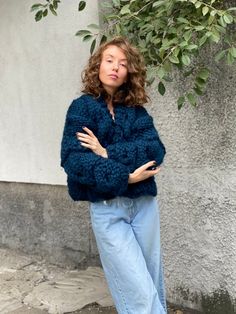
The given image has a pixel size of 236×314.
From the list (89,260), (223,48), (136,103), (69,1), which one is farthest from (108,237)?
(69,1)

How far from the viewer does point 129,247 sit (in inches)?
114

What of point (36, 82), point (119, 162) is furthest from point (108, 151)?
point (36, 82)

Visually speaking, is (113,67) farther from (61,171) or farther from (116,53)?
(61,171)

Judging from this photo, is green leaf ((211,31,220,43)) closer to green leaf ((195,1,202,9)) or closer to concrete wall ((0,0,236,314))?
green leaf ((195,1,202,9))

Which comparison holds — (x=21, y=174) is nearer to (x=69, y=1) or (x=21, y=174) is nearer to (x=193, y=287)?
(x=69, y=1)

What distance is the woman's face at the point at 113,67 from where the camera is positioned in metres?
2.88

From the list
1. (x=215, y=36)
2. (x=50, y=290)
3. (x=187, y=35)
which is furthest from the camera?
(x=50, y=290)

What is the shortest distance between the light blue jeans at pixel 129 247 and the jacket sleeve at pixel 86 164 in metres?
0.18

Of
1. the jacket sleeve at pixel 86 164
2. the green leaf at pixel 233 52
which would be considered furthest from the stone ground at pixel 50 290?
the green leaf at pixel 233 52

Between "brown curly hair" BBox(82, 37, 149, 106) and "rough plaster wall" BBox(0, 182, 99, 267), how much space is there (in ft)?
5.65

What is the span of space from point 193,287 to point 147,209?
3.19ft

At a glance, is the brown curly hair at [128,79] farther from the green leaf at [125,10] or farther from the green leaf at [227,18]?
the green leaf at [227,18]

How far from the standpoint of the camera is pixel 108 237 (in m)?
2.89

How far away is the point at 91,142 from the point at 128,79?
439 mm
